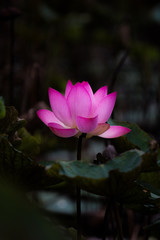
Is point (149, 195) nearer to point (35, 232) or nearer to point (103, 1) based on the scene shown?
point (35, 232)

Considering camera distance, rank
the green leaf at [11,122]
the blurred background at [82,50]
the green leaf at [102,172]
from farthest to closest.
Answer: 1. the blurred background at [82,50]
2. the green leaf at [11,122]
3. the green leaf at [102,172]

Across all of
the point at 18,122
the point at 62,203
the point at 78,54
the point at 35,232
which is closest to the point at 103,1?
the point at 78,54

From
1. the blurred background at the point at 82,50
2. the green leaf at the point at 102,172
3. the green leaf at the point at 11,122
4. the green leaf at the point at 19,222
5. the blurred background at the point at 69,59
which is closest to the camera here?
the green leaf at the point at 19,222

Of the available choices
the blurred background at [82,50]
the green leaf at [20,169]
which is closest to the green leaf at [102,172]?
the green leaf at [20,169]

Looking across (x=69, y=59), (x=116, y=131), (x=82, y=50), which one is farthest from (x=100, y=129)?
(x=82, y=50)

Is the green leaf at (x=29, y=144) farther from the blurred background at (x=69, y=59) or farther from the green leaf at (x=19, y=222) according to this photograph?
the green leaf at (x=19, y=222)

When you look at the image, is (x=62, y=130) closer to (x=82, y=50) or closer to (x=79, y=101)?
(x=79, y=101)

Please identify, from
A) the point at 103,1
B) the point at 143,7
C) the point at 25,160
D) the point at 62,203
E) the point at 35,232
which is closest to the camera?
the point at 35,232

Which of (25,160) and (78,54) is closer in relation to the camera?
(25,160)
